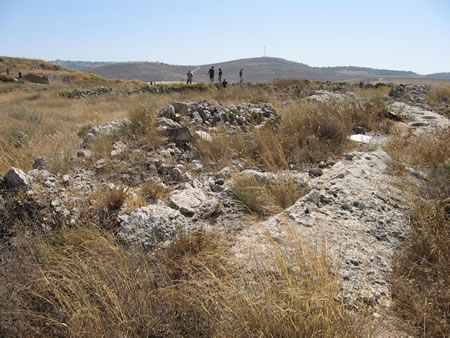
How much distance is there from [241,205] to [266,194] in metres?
0.31

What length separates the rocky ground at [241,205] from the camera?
226 centimetres

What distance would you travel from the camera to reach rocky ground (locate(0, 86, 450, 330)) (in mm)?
2264

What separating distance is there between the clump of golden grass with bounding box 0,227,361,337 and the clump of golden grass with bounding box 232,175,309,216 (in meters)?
0.96

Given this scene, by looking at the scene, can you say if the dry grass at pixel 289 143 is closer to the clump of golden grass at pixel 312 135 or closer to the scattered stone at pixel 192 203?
the clump of golden grass at pixel 312 135

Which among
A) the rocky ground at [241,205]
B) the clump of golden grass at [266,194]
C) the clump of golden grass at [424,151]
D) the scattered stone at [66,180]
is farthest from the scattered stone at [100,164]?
the clump of golden grass at [424,151]

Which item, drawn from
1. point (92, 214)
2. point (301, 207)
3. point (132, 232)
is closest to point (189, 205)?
point (132, 232)

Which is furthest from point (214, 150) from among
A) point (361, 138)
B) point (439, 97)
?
point (439, 97)

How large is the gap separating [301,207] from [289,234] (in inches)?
25.2

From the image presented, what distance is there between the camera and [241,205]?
123 inches

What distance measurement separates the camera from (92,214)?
9.10 ft

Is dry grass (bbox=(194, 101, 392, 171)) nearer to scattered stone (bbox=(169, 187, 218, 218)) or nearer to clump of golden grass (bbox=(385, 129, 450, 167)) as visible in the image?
clump of golden grass (bbox=(385, 129, 450, 167))

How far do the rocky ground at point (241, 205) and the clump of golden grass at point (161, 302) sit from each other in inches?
12.6

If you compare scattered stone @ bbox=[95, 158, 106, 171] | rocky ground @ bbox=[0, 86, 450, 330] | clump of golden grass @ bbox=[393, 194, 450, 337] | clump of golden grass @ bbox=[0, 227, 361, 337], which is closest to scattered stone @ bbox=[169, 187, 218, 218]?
rocky ground @ bbox=[0, 86, 450, 330]

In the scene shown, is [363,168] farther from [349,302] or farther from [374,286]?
[349,302]
